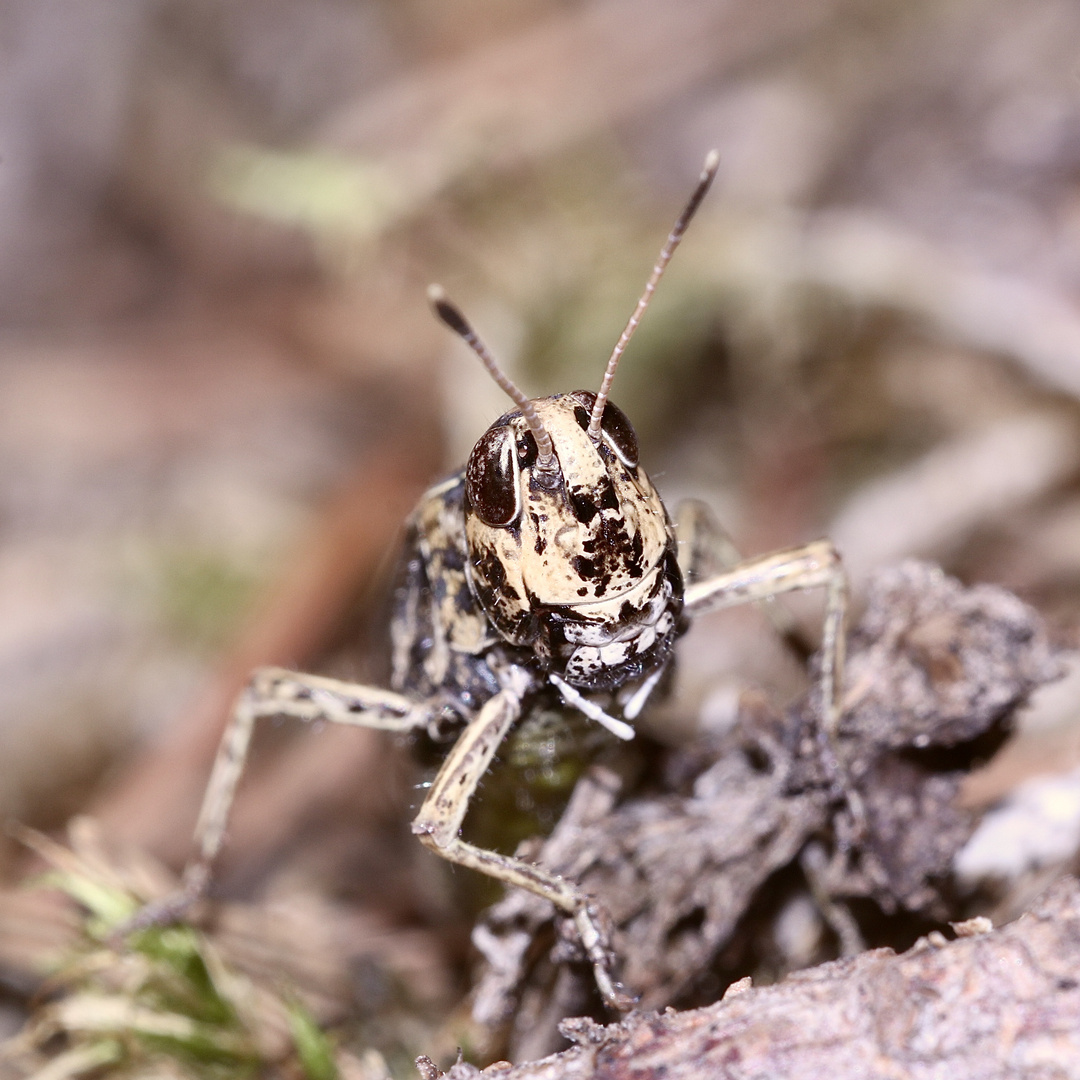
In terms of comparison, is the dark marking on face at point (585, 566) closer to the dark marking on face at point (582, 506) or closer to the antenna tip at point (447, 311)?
the dark marking on face at point (582, 506)

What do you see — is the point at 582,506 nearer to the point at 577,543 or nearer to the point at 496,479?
the point at 577,543

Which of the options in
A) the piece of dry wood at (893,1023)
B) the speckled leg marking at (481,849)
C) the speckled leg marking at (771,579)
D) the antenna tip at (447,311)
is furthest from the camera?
the speckled leg marking at (771,579)

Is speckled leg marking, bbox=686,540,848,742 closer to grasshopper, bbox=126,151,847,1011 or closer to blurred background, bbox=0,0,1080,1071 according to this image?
grasshopper, bbox=126,151,847,1011

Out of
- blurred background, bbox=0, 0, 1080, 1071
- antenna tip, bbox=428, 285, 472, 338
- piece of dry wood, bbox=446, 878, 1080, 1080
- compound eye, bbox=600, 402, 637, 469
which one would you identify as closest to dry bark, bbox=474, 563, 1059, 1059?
blurred background, bbox=0, 0, 1080, 1071

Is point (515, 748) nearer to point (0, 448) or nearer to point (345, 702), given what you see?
point (345, 702)

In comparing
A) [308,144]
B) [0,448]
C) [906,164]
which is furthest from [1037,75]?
[0,448]

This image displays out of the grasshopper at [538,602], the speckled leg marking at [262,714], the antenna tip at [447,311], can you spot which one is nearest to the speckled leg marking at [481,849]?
the grasshopper at [538,602]
